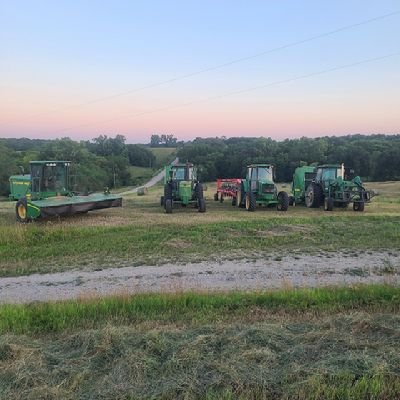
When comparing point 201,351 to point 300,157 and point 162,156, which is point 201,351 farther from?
point 162,156

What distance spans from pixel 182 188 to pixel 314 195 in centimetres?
674

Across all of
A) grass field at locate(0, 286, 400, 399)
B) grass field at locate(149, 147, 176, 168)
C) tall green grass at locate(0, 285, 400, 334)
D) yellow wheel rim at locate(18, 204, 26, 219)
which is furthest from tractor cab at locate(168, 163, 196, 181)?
grass field at locate(149, 147, 176, 168)

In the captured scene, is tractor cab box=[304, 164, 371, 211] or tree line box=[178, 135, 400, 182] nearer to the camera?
tractor cab box=[304, 164, 371, 211]

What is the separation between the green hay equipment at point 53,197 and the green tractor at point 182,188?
2.89 metres

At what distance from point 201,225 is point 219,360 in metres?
11.0

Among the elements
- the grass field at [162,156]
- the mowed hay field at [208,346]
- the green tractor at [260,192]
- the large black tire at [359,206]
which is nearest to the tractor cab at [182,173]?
the green tractor at [260,192]

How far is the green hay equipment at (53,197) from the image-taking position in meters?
17.4

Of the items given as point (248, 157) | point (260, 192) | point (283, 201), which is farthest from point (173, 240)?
point (248, 157)

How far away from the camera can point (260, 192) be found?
22719 millimetres

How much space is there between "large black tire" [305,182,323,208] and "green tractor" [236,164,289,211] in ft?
5.84

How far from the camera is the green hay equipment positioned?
17359 mm

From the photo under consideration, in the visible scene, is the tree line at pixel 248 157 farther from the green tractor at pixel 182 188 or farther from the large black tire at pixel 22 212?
the large black tire at pixel 22 212

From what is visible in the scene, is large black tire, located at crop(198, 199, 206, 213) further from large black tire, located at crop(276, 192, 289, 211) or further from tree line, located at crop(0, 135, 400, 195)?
tree line, located at crop(0, 135, 400, 195)

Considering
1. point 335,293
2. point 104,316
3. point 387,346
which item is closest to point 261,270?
point 335,293
